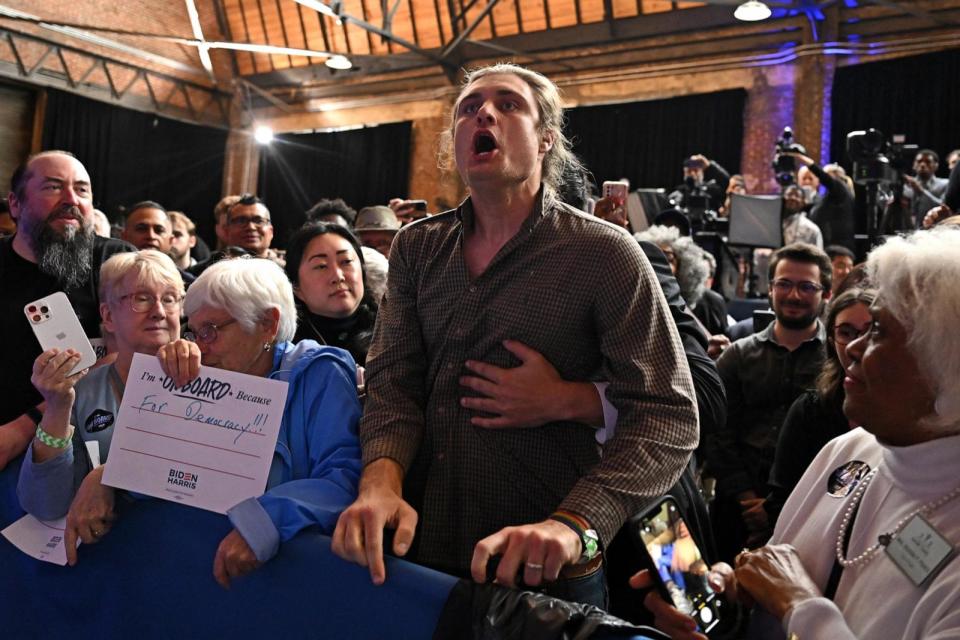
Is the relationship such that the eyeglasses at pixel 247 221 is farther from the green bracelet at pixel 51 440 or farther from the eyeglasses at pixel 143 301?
the green bracelet at pixel 51 440

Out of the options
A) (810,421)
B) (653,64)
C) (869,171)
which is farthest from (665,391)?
(653,64)

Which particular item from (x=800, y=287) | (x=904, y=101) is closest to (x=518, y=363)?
(x=800, y=287)

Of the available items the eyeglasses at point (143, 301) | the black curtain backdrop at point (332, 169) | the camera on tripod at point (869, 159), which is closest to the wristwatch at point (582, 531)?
the eyeglasses at point (143, 301)

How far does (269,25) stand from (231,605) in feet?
46.5

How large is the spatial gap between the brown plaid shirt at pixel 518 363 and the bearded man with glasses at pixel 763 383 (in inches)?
60.7

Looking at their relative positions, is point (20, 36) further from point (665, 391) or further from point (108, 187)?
point (665, 391)

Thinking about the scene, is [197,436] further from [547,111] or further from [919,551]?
[919,551]

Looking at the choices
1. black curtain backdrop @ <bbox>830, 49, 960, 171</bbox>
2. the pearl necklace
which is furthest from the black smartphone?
black curtain backdrop @ <bbox>830, 49, 960, 171</bbox>

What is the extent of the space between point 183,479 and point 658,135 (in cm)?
1066

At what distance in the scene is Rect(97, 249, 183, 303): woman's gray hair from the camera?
226 cm

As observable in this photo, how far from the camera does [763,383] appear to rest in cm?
328

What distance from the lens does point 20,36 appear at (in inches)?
482

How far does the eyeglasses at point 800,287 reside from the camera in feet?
11.4

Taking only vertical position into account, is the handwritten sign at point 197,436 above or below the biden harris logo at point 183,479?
above
